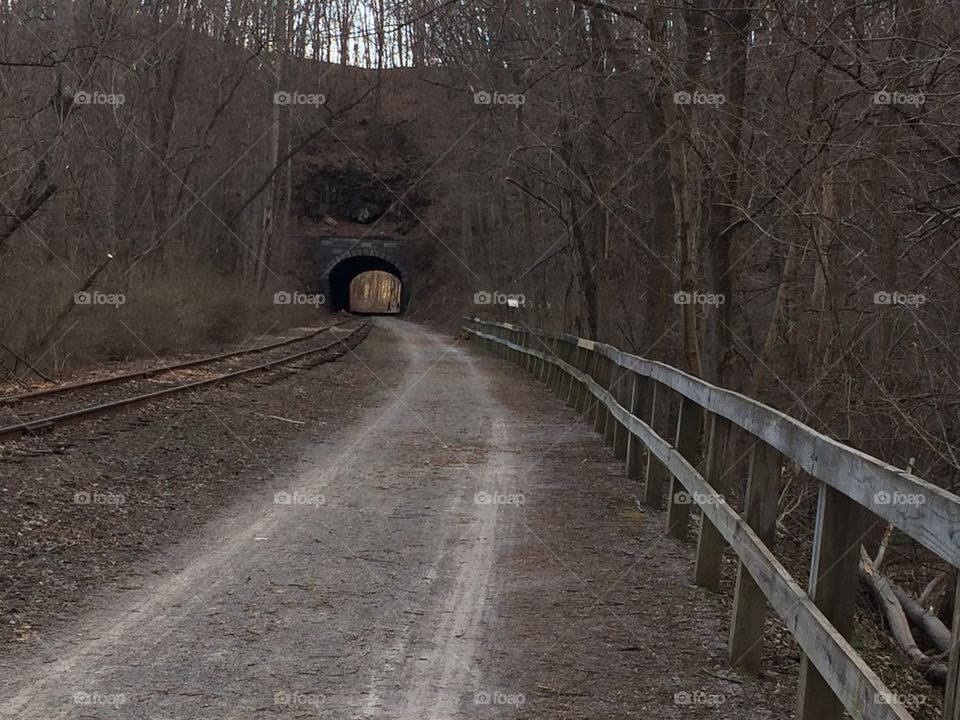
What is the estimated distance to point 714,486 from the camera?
5598mm

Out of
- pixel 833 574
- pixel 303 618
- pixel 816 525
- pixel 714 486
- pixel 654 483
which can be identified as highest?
pixel 816 525

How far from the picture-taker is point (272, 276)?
39.1 meters

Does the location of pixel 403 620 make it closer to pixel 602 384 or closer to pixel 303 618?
pixel 303 618

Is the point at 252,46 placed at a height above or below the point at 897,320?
above

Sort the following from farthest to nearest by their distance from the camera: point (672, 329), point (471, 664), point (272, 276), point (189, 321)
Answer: point (272, 276)
point (189, 321)
point (672, 329)
point (471, 664)

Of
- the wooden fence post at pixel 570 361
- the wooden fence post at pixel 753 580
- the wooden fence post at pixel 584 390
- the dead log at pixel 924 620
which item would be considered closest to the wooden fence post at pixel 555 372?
the wooden fence post at pixel 570 361

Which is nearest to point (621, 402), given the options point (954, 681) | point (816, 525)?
point (816, 525)

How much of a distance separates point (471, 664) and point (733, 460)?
2.02 meters

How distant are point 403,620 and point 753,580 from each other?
1.83 meters

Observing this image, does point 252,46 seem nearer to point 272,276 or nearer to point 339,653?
point 272,276

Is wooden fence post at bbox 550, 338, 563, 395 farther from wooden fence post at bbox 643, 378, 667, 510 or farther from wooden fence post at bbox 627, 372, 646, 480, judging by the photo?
wooden fence post at bbox 643, 378, 667, 510

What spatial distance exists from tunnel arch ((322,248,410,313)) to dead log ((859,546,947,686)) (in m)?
54.7

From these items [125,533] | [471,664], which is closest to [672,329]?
[125,533]

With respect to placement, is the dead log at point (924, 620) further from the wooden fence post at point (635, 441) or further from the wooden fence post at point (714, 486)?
the wooden fence post at point (635, 441)
